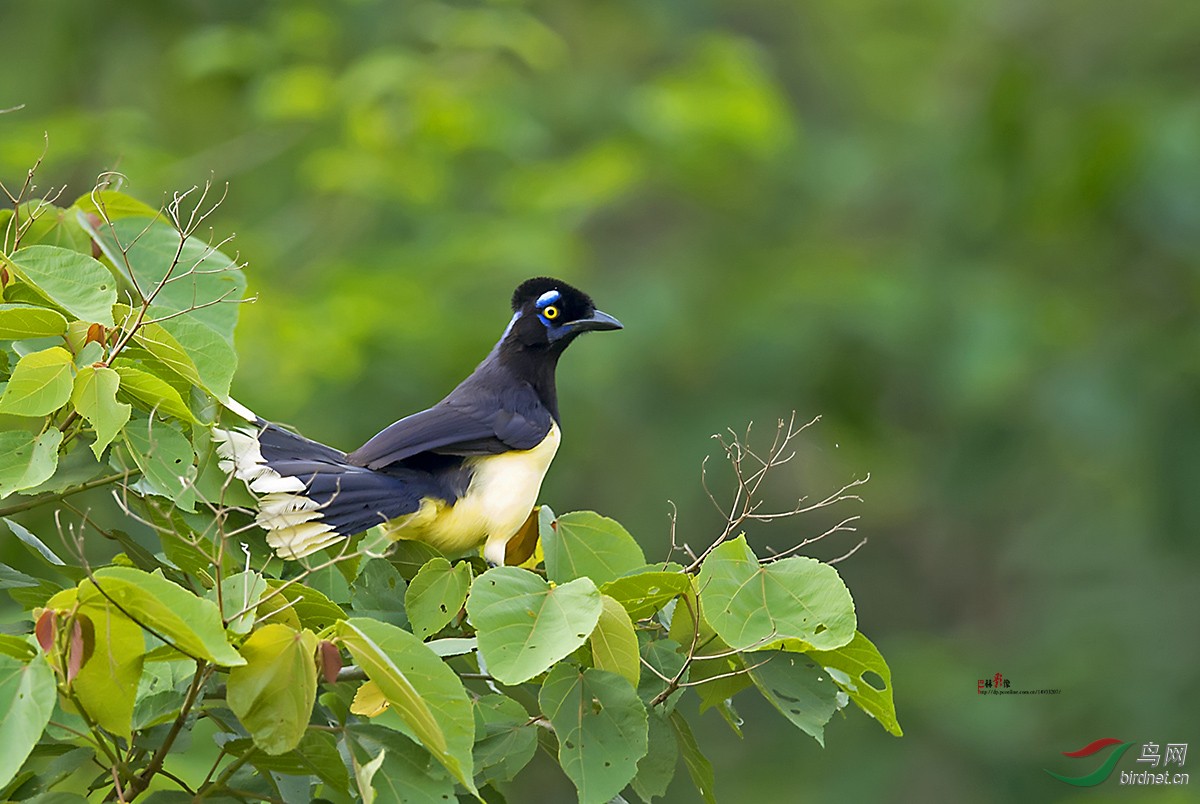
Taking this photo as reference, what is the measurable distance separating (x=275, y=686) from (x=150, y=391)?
1.99 feet

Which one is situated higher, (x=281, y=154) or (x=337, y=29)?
(x=337, y=29)

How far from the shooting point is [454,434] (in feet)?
12.4

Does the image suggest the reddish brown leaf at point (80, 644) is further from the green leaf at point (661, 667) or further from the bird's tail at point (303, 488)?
the green leaf at point (661, 667)

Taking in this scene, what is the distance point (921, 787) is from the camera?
1149cm

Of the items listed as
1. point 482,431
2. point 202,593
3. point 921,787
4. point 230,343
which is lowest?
point 921,787

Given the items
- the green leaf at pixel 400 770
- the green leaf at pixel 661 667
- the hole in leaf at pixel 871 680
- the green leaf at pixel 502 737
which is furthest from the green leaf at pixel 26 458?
the hole in leaf at pixel 871 680

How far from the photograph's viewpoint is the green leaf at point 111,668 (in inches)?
74.5

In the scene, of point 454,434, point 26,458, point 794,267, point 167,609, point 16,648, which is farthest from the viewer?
point 794,267

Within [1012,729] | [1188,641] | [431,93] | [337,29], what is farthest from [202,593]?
[1188,641]

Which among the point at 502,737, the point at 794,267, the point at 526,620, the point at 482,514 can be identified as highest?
the point at 526,620

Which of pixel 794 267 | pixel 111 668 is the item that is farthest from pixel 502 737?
pixel 794 267

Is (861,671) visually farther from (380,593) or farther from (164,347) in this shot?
(164,347)

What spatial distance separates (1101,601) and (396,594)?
30.9ft

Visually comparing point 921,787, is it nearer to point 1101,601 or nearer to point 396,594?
point 1101,601
